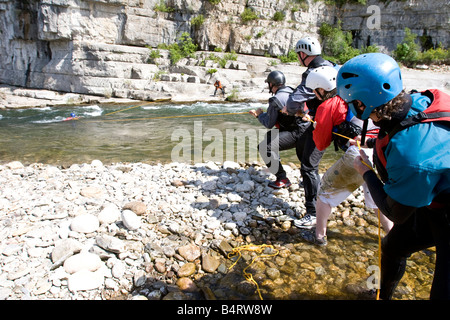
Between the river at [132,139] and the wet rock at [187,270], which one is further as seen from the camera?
the river at [132,139]

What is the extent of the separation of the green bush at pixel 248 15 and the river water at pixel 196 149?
15.5m

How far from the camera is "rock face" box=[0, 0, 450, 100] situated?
24.0m

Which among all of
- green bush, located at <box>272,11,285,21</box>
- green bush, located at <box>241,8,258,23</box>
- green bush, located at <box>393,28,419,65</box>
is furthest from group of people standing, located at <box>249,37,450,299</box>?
green bush, located at <box>393,28,419,65</box>

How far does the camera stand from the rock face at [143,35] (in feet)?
78.9

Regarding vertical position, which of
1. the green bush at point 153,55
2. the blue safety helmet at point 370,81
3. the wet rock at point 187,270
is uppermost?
the green bush at point 153,55

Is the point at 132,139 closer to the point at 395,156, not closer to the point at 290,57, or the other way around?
the point at 395,156

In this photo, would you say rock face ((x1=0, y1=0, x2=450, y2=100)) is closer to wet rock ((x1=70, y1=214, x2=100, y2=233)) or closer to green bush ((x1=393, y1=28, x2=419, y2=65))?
green bush ((x1=393, y1=28, x2=419, y2=65))

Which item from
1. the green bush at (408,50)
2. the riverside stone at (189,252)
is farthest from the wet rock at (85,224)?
the green bush at (408,50)

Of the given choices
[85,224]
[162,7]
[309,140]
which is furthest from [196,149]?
[162,7]

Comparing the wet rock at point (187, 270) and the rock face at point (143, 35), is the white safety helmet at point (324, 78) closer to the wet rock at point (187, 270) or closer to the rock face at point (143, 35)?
the wet rock at point (187, 270)

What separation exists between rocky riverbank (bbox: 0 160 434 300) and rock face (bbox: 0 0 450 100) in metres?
18.5

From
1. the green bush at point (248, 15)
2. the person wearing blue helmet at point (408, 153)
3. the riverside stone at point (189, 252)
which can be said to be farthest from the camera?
the green bush at point (248, 15)

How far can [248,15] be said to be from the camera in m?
31.0

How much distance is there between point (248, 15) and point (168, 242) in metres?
32.6
